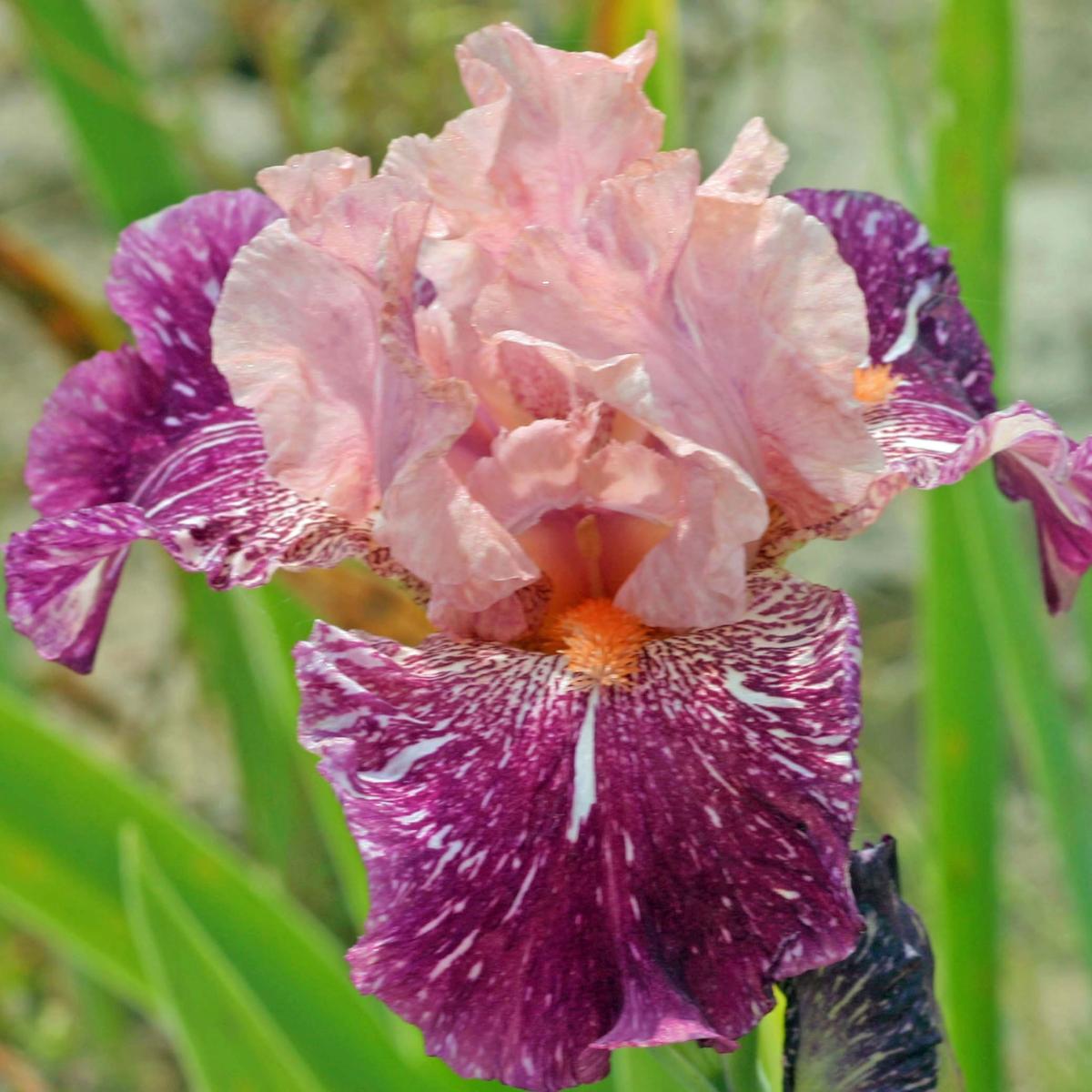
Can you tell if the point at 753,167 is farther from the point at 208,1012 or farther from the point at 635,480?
the point at 208,1012

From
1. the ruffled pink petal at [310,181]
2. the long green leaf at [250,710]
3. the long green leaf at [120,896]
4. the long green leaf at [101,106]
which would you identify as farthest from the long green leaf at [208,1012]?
the long green leaf at [101,106]

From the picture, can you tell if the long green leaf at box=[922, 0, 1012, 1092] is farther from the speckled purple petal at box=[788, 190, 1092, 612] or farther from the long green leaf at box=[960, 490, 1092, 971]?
the speckled purple petal at box=[788, 190, 1092, 612]

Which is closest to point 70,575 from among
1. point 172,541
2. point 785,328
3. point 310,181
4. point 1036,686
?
point 172,541

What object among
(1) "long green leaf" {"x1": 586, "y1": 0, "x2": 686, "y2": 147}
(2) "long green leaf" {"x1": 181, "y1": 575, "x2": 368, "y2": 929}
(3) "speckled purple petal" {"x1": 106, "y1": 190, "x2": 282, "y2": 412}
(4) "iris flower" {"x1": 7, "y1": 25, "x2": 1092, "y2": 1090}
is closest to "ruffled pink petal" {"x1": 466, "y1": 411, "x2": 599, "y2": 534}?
(4) "iris flower" {"x1": 7, "y1": 25, "x2": 1092, "y2": 1090}

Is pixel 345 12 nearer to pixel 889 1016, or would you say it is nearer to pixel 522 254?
Answer: pixel 522 254

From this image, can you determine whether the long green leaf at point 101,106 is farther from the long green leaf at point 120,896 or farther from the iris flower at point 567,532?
the iris flower at point 567,532
